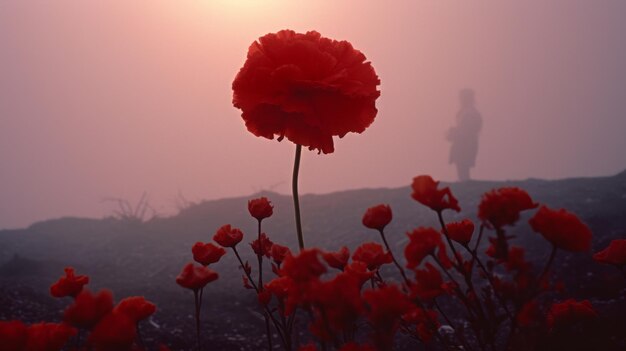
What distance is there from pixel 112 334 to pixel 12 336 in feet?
0.58

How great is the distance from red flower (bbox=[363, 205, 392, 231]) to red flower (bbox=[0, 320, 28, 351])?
2.81ft

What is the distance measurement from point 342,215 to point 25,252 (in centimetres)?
991

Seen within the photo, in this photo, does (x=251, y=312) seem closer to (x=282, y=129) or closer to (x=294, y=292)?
(x=282, y=129)

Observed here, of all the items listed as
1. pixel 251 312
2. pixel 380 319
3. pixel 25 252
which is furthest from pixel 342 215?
pixel 380 319

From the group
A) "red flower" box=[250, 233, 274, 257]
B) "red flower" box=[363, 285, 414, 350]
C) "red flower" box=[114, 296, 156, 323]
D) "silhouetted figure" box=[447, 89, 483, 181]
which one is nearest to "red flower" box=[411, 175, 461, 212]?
"red flower" box=[363, 285, 414, 350]

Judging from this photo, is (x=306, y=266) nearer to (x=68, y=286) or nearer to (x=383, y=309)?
(x=383, y=309)

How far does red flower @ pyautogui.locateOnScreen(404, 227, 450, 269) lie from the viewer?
0.99 meters

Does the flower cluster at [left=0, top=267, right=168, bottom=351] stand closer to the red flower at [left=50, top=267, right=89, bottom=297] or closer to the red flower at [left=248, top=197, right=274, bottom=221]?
the red flower at [left=50, top=267, right=89, bottom=297]

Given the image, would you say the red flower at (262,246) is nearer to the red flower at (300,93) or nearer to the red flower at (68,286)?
the red flower at (300,93)

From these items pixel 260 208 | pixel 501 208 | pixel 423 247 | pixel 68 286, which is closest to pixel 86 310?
pixel 68 286

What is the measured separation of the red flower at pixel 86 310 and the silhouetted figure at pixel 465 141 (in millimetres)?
26012

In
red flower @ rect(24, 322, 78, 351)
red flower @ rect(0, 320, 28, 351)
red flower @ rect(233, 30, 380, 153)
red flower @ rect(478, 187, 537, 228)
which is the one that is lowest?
red flower @ rect(24, 322, 78, 351)

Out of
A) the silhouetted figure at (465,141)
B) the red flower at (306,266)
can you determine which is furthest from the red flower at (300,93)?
the silhouetted figure at (465,141)

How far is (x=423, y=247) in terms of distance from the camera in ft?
3.29
